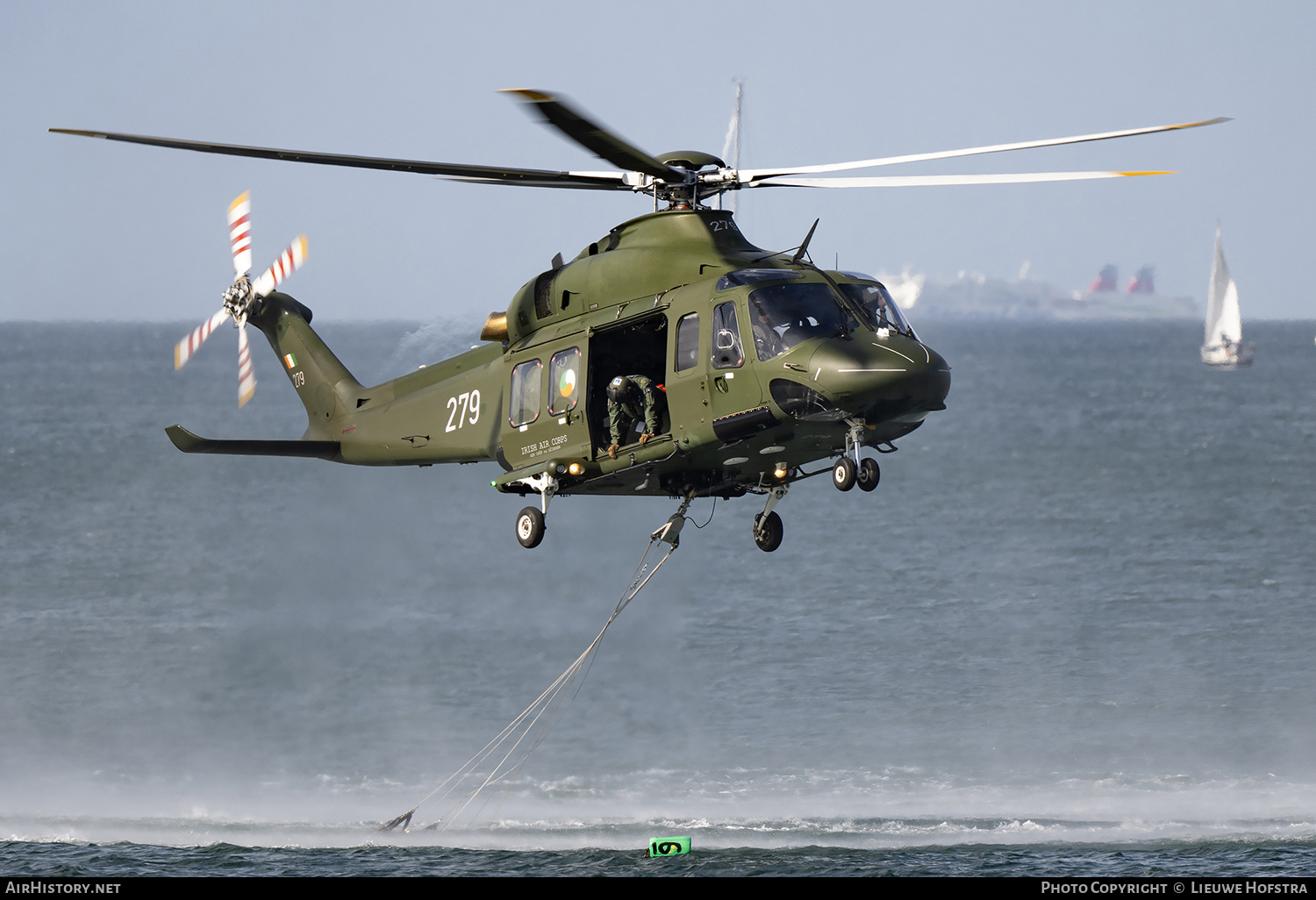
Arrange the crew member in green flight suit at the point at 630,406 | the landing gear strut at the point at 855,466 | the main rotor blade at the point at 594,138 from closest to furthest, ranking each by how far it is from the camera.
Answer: the main rotor blade at the point at 594,138, the landing gear strut at the point at 855,466, the crew member in green flight suit at the point at 630,406

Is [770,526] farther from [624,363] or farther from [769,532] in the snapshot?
[624,363]

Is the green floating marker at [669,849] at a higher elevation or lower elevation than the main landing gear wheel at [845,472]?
lower

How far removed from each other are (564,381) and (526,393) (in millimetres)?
1165

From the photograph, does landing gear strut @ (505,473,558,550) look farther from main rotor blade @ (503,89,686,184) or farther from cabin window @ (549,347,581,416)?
main rotor blade @ (503,89,686,184)

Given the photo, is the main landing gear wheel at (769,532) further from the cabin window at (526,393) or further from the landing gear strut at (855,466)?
the cabin window at (526,393)

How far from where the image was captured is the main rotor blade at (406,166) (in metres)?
20.2

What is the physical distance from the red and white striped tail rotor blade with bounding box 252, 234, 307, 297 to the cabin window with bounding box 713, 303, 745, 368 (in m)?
10.9

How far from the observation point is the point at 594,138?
61.3ft

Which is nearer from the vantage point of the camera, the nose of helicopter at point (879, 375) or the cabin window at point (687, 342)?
the nose of helicopter at point (879, 375)

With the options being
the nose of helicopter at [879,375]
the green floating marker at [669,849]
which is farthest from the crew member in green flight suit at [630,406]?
the green floating marker at [669,849]

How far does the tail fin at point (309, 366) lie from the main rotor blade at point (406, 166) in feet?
27.8

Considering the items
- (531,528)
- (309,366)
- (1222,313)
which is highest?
(1222,313)

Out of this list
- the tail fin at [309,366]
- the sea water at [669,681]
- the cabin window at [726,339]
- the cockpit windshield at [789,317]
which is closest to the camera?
the cockpit windshield at [789,317]

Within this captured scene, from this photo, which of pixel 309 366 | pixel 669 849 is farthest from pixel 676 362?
pixel 669 849
